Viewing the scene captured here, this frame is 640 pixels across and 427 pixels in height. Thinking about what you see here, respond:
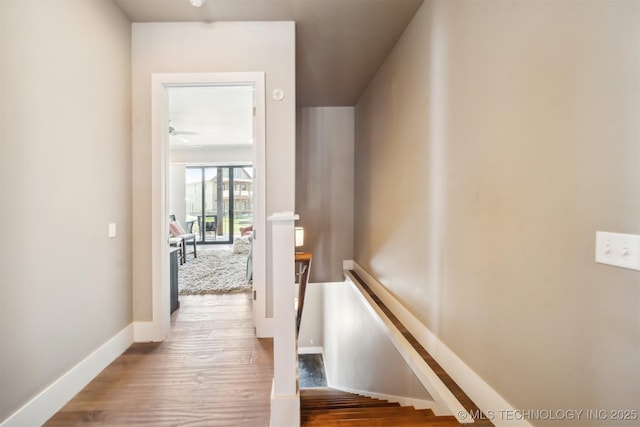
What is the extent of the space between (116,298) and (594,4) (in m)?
3.20

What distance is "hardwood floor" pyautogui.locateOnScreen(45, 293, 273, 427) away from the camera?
5.19ft

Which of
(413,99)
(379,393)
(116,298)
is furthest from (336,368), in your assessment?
(413,99)

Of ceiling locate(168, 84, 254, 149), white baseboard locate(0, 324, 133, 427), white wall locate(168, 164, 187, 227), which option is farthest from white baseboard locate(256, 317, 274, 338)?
white wall locate(168, 164, 187, 227)

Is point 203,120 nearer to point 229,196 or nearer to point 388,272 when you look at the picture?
point 229,196

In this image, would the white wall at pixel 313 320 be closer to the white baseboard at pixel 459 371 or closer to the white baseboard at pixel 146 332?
the white baseboard at pixel 459 371

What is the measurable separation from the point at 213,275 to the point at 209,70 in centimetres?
337

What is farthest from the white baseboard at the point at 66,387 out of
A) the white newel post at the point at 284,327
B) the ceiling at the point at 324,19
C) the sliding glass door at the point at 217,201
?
the sliding glass door at the point at 217,201

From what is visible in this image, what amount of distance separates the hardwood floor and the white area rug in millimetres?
1294

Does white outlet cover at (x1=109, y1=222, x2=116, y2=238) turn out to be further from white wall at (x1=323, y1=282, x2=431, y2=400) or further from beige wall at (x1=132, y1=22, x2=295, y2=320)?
white wall at (x1=323, y1=282, x2=431, y2=400)

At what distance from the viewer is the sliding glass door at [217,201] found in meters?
8.55

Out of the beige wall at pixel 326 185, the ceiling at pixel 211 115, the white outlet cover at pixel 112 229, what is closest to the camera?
the white outlet cover at pixel 112 229

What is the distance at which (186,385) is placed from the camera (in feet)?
6.10

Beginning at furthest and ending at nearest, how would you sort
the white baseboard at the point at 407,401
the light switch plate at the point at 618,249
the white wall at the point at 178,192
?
1. the white wall at the point at 178,192
2. the white baseboard at the point at 407,401
3. the light switch plate at the point at 618,249

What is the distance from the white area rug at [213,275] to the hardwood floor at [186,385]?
129cm
